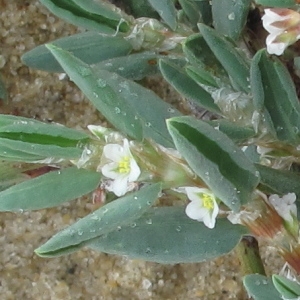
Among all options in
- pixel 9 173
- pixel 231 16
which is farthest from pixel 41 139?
pixel 231 16

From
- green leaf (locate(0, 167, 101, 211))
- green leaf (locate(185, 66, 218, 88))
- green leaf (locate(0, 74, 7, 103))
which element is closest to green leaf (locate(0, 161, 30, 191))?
green leaf (locate(0, 167, 101, 211))

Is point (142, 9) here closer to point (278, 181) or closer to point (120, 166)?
point (278, 181)

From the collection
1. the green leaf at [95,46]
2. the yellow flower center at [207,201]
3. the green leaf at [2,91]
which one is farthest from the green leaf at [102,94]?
the green leaf at [2,91]

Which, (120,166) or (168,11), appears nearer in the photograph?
(120,166)

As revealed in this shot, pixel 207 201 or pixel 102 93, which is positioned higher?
pixel 102 93

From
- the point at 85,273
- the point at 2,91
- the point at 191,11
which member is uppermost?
the point at 191,11

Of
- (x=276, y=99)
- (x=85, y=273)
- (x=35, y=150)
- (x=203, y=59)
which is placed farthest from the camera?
(x=85, y=273)

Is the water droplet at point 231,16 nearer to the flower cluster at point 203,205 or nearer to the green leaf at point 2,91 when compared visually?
the flower cluster at point 203,205
